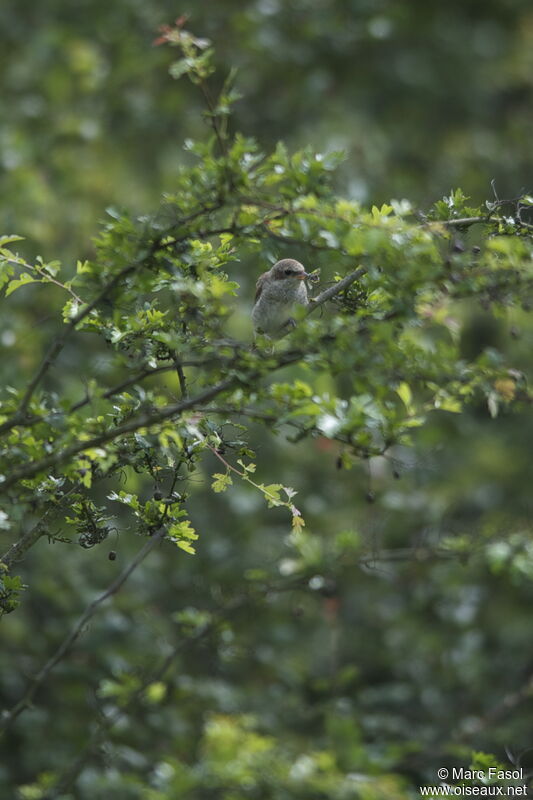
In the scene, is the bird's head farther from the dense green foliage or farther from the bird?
the dense green foliage

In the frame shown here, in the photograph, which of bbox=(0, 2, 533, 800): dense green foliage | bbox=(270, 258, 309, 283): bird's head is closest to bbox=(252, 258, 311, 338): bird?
bbox=(270, 258, 309, 283): bird's head

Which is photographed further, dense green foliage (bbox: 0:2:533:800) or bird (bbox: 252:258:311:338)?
bird (bbox: 252:258:311:338)

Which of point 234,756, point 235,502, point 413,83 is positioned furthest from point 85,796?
point 413,83

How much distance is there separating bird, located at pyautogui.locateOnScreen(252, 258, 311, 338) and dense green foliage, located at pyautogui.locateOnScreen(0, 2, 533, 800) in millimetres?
469

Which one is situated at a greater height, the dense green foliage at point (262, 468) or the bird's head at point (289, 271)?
the bird's head at point (289, 271)

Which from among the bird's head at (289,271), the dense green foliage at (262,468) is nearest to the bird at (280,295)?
the bird's head at (289,271)

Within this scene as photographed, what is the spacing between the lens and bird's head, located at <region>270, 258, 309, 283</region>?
4203 mm

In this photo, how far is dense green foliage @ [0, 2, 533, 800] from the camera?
203 cm

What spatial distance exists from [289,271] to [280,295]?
113 millimetres

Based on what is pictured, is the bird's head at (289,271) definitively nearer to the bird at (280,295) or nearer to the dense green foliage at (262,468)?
the bird at (280,295)

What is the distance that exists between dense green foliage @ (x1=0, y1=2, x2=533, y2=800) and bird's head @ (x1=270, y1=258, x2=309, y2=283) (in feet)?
1.54

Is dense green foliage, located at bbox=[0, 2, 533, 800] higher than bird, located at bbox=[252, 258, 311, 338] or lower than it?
lower

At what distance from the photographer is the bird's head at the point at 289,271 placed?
4203mm

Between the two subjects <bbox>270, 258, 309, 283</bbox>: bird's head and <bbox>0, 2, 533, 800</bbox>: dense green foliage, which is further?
<bbox>270, 258, 309, 283</bbox>: bird's head
